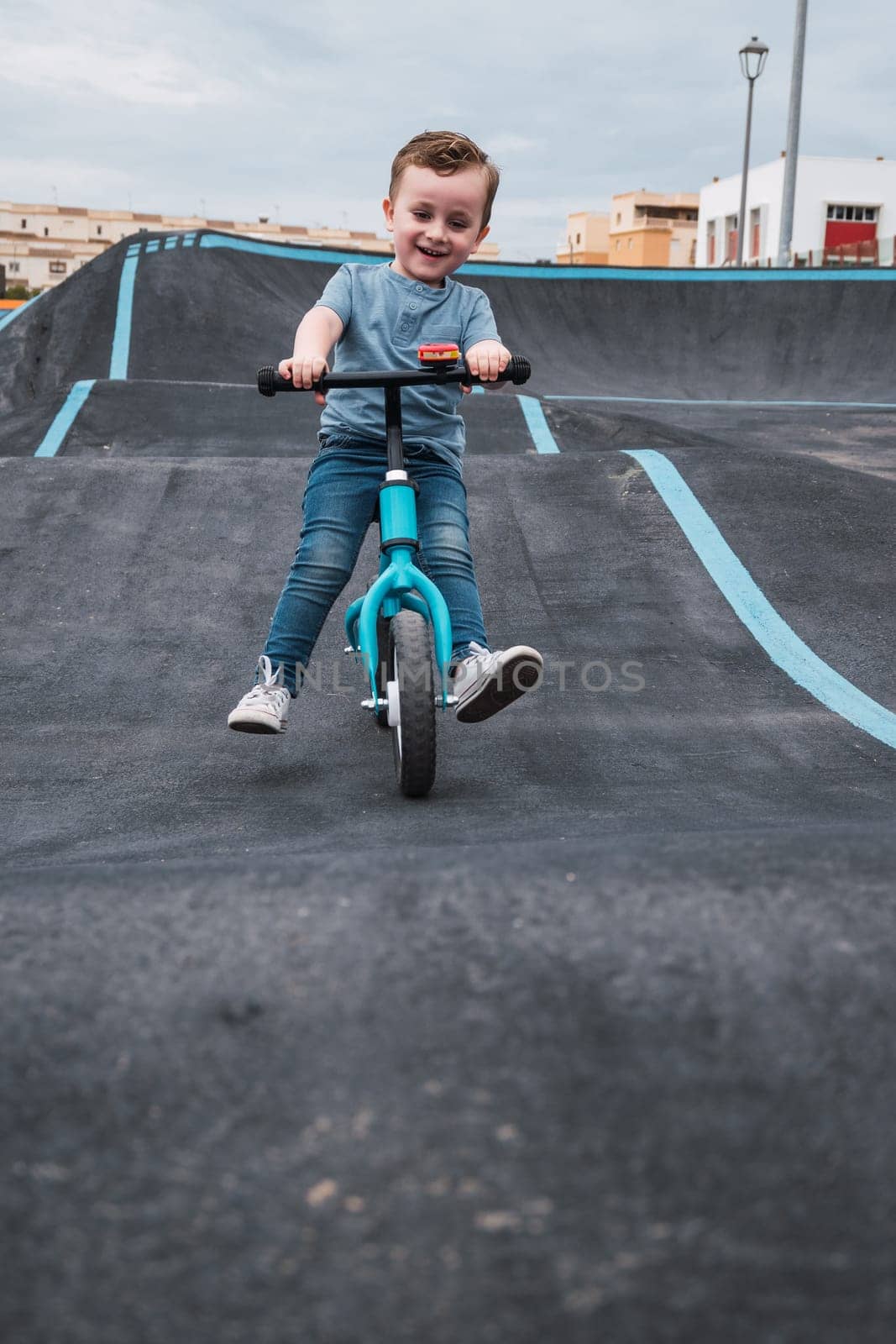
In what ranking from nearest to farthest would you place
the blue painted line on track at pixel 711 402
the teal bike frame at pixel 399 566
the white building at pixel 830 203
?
1. the teal bike frame at pixel 399 566
2. the blue painted line on track at pixel 711 402
3. the white building at pixel 830 203

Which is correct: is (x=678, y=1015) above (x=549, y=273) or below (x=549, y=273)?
below

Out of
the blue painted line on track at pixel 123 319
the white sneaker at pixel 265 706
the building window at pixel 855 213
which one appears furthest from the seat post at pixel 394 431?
the building window at pixel 855 213

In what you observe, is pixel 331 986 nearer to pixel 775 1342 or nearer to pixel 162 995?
pixel 162 995

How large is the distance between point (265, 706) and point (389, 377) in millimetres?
1053

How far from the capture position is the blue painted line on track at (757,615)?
462 centimetres

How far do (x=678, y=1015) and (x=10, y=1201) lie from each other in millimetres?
808

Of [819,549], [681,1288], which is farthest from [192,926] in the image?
[819,549]

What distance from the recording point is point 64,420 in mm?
10320

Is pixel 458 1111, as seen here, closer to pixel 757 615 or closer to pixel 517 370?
pixel 517 370

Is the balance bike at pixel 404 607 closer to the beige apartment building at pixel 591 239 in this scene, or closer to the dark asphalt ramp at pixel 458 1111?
the dark asphalt ramp at pixel 458 1111

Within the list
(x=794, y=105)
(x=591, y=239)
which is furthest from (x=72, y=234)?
(x=794, y=105)

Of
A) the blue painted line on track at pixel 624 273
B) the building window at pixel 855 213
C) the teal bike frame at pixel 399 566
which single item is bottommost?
the teal bike frame at pixel 399 566

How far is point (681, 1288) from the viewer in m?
1.22

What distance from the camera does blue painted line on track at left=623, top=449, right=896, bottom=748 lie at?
4.62 metres
